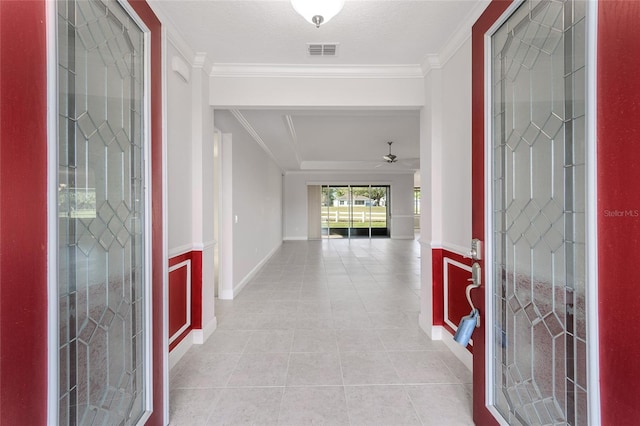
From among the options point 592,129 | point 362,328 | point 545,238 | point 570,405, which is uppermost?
point 592,129

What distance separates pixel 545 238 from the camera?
4.19 ft

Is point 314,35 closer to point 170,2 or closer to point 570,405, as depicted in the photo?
point 170,2

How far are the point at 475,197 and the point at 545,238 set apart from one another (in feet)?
1.46

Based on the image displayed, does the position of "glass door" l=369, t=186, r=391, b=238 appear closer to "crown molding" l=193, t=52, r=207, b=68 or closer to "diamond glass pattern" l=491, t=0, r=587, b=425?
"crown molding" l=193, t=52, r=207, b=68

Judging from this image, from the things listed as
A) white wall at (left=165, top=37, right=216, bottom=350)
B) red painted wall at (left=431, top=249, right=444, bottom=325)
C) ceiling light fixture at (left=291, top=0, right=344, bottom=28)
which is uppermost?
ceiling light fixture at (left=291, top=0, right=344, bottom=28)

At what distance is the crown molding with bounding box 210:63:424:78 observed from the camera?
2.82m

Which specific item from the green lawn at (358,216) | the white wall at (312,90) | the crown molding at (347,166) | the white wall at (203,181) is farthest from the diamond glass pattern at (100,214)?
the green lawn at (358,216)

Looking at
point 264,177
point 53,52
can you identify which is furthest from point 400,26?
point 264,177

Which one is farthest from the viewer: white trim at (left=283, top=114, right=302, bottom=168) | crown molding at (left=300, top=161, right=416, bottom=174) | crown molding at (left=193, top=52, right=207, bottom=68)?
crown molding at (left=300, top=161, right=416, bottom=174)

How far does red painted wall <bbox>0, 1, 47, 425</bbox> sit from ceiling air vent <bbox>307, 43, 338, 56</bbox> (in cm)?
192

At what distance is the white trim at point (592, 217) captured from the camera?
3.26 ft

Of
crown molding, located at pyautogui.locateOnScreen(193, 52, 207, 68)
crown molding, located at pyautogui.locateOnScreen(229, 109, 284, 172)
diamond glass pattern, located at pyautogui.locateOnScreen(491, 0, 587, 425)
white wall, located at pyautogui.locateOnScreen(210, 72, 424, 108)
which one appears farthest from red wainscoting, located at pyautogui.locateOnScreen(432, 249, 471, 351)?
crown molding, located at pyautogui.locateOnScreen(229, 109, 284, 172)

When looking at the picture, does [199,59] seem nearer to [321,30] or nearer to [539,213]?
[321,30]

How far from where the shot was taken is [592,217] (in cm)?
101
